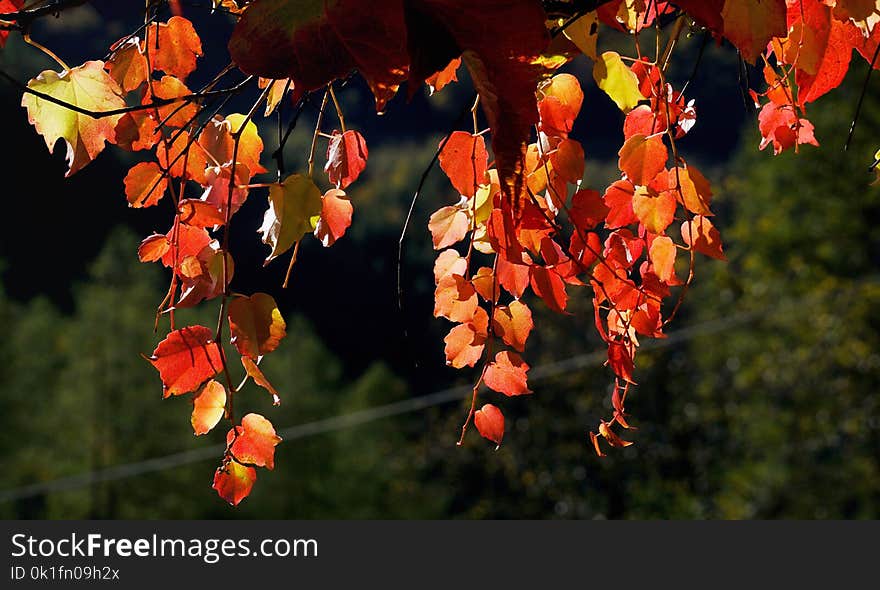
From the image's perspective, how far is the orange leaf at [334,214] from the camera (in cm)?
53

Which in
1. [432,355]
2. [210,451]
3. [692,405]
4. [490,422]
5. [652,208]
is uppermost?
[652,208]

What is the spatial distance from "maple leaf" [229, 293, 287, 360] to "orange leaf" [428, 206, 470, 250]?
14 centimetres

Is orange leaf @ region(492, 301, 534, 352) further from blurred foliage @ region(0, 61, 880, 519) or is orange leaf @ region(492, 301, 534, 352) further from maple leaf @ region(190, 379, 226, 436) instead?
blurred foliage @ region(0, 61, 880, 519)

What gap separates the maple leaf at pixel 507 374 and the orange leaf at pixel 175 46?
241 mm

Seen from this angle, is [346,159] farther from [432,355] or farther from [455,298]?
[432,355]

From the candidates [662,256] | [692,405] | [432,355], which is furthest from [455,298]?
[432,355]

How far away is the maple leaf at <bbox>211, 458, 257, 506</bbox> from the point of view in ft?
1.66

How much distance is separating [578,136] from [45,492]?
504 centimetres

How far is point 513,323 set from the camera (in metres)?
0.58

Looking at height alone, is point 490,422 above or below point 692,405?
above

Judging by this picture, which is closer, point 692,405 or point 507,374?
point 507,374

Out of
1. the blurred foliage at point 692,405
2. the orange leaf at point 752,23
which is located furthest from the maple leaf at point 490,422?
the blurred foliage at point 692,405

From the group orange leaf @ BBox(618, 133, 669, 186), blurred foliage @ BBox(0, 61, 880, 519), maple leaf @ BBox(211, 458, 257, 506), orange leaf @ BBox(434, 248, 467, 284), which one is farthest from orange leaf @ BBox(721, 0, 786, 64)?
blurred foliage @ BBox(0, 61, 880, 519)

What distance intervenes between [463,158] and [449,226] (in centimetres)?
7
